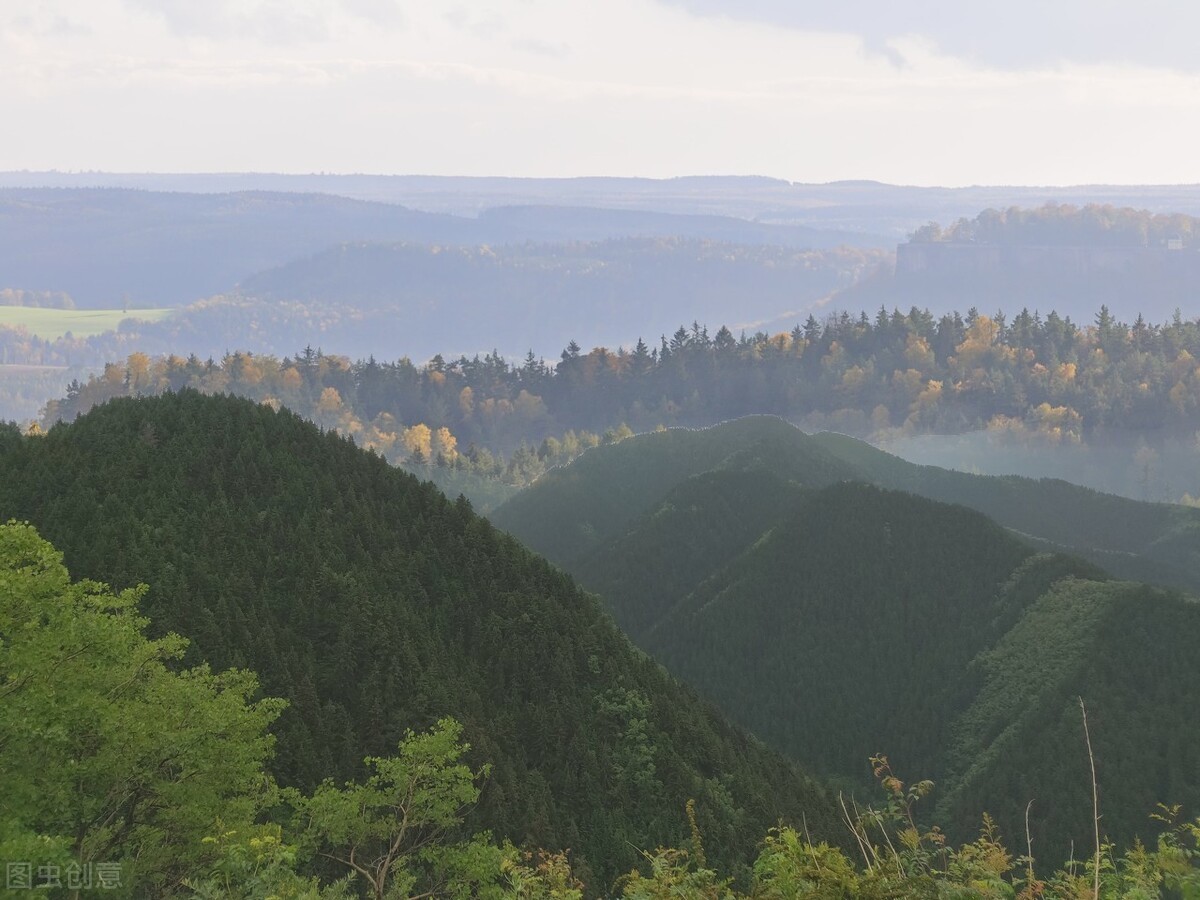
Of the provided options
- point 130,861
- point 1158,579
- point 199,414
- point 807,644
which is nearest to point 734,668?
point 807,644

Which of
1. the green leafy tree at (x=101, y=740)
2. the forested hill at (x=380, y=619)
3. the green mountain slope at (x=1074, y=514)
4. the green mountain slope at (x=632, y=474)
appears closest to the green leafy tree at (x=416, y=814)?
the green leafy tree at (x=101, y=740)

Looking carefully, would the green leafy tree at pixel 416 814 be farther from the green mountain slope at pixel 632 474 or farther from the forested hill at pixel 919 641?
the green mountain slope at pixel 632 474

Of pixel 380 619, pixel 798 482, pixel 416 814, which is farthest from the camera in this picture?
pixel 798 482

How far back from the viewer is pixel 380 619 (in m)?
44.0

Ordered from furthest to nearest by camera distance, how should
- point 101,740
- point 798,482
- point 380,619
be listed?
point 798,482 < point 380,619 < point 101,740

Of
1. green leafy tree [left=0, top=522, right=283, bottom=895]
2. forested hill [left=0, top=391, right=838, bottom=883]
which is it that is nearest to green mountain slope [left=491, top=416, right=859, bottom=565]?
forested hill [left=0, top=391, right=838, bottom=883]

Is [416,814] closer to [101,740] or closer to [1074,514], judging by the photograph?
[101,740]

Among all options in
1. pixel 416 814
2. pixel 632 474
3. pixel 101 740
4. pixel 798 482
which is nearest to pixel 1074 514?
pixel 798 482

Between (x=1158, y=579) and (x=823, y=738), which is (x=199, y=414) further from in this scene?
(x=1158, y=579)

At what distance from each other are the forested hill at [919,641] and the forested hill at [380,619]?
16.0 meters

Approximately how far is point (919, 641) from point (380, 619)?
46080mm

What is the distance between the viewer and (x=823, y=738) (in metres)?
71.3

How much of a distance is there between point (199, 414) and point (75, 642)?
1260 inches

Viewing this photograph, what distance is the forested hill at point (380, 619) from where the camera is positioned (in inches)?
1569
